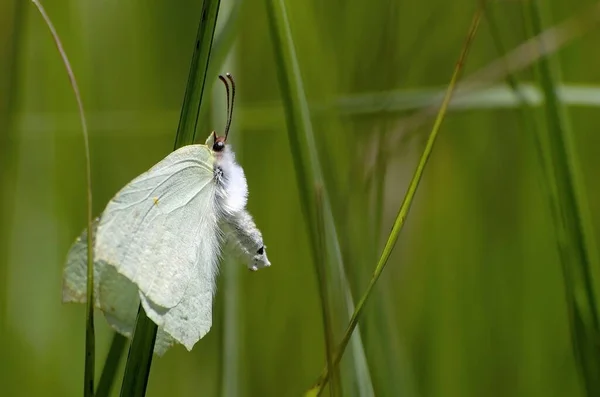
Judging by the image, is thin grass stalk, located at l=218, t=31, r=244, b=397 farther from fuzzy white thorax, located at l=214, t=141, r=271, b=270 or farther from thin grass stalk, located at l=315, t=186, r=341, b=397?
thin grass stalk, located at l=315, t=186, r=341, b=397

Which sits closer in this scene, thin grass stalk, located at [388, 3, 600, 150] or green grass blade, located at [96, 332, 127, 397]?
green grass blade, located at [96, 332, 127, 397]

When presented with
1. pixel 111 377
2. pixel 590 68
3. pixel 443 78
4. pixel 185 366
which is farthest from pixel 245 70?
pixel 111 377

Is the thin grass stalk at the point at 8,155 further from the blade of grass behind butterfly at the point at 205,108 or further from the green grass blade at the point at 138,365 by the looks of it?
the green grass blade at the point at 138,365

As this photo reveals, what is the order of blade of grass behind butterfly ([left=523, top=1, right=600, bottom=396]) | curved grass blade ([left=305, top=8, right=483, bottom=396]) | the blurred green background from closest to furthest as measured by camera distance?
1. curved grass blade ([left=305, top=8, right=483, bottom=396])
2. blade of grass behind butterfly ([left=523, top=1, right=600, bottom=396])
3. the blurred green background

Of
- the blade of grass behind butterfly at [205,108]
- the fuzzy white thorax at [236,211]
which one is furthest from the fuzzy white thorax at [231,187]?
the blade of grass behind butterfly at [205,108]

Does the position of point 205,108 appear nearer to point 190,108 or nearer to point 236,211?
point 190,108

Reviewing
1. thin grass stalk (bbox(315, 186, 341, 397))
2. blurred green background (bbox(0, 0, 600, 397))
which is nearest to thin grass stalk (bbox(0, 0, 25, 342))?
blurred green background (bbox(0, 0, 600, 397))

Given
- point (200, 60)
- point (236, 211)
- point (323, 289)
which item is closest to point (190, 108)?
point (200, 60)

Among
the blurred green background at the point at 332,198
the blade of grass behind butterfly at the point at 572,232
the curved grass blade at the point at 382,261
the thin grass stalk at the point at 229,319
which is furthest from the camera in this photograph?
the blurred green background at the point at 332,198
